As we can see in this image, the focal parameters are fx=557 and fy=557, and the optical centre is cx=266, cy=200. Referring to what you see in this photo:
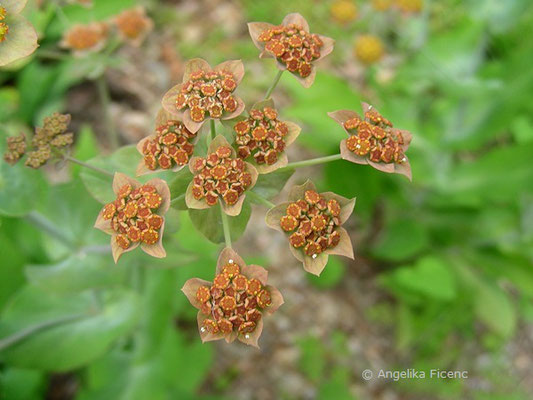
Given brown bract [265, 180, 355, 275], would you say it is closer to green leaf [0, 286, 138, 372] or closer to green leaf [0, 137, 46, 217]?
green leaf [0, 137, 46, 217]

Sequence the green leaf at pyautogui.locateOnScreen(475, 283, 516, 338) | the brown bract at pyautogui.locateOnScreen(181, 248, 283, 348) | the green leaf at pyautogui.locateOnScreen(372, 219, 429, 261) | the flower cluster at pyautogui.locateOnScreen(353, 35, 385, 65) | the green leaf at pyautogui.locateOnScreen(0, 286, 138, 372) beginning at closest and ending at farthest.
A: the brown bract at pyautogui.locateOnScreen(181, 248, 283, 348) → the green leaf at pyautogui.locateOnScreen(0, 286, 138, 372) → the green leaf at pyautogui.locateOnScreen(475, 283, 516, 338) → the green leaf at pyautogui.locateOnScreen(372, 219, 429, 261) → the flower cluster at pyautogui.locateOnScreen(353, 35, 385, 65)

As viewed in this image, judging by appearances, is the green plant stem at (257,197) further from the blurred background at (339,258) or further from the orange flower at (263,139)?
the blurred background at (339,258)

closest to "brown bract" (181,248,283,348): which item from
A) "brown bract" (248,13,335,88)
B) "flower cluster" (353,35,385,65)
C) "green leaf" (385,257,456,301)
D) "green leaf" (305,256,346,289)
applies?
"brown bract" (248,13,335,88)

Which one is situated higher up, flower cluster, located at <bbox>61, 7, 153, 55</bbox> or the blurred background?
flower cluster, located at <bbox>61, 7, 153, 55</bbox>

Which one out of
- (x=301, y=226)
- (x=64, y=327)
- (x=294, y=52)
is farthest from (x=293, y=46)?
(x=64, y=327)

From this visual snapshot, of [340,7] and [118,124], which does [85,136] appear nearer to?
[118,124]

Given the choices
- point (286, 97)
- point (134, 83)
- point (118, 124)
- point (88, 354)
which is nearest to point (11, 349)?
point (88, 354)
